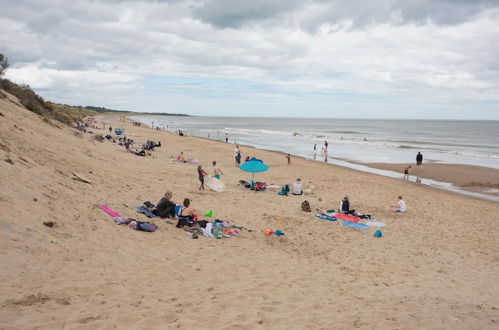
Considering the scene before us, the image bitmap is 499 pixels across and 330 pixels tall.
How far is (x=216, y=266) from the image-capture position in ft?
23.7

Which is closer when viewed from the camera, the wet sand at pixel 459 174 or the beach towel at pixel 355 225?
the beach towel at pixel 355 225

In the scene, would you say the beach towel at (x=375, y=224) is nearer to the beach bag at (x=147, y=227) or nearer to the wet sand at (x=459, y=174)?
the beach bag at (x=147, y=227)

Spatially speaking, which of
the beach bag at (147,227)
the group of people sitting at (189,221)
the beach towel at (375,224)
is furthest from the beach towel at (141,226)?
the beach towel at (375,224)

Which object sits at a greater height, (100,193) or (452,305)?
(100,193)

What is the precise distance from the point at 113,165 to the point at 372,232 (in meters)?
11.5

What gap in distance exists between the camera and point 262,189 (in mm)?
15680

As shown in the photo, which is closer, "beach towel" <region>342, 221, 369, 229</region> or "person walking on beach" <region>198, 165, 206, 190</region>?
"beach towel" <region>342, 221, 369, 229</region>

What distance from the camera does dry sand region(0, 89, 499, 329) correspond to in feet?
16.4

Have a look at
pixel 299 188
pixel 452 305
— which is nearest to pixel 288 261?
pixel 452 305

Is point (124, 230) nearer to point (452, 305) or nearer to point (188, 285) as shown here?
point (188, 285)

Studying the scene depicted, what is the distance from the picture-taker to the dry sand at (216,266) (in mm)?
5008

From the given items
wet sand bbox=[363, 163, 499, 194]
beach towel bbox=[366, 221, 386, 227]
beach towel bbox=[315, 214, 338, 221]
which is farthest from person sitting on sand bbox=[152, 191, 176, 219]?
wet sand bbox=[363, 163, 499, 194]

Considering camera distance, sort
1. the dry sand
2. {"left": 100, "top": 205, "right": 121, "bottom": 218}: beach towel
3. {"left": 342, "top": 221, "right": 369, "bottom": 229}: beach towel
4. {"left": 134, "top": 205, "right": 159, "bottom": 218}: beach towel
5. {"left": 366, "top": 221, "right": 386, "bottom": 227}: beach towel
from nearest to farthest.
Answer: the dry sand → {"left": 100, "top": 205, "right": 121, "bottom": 218}: beach towel → {"left": 134, "top": 205, "right": 159, "bottom": 218}: beach towel → {"left": 342, "top": 221, "right": 369, "bottom": 229}: beach towel → {"left": 366, "top": 221, "right": 386, "bottom": 227}: beach towel

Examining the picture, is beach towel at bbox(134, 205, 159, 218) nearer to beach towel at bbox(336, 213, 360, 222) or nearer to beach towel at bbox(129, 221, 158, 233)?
beach towel at bbox(129, 221, 158, 233)
